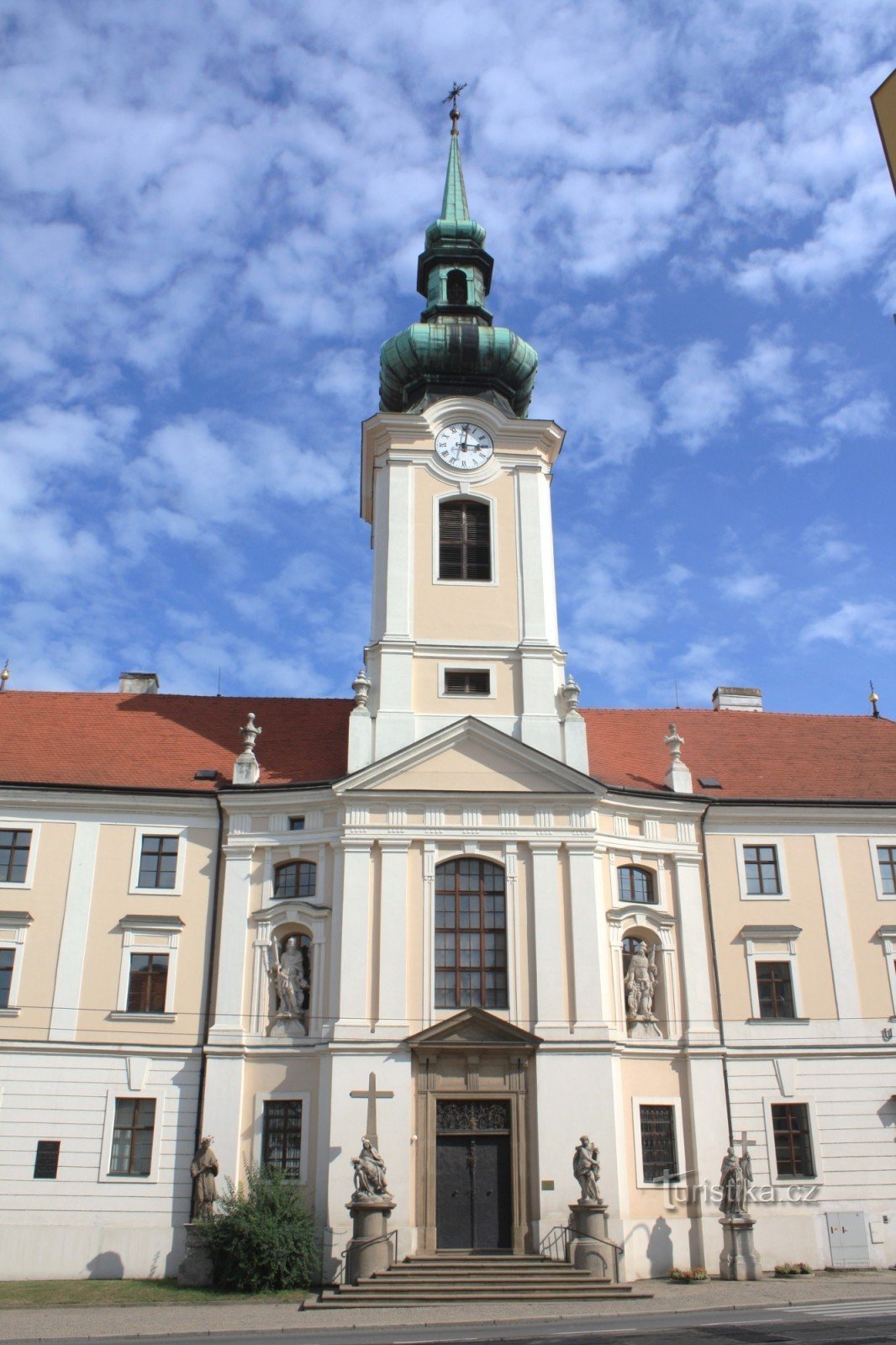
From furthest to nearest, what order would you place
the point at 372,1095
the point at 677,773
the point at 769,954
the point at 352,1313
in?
1. the point at 677,773
2. the point at 769,954
3. the point at 372,1095
4. the point at 352,1313

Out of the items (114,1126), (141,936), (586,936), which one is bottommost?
(114,1126)

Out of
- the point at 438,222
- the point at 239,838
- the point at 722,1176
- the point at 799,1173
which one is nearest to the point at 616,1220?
the point at 722,1176

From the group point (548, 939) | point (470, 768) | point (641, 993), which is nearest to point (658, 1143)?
point (641, 993)

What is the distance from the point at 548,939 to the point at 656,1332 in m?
9.46

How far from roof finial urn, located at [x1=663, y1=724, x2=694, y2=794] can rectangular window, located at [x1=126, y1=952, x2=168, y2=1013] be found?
1259 centimetres

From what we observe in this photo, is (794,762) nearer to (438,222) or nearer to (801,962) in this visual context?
(801,962)

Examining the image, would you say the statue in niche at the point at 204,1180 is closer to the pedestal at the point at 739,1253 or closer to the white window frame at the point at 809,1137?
the pedestal at the point at 739,1253

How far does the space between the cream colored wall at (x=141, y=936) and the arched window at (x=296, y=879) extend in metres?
1.59

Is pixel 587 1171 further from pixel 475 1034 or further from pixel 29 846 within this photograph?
pixel 29 846

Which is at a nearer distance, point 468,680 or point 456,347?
point 468,680

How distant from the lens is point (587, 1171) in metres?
23.8

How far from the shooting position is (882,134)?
8.94 meters

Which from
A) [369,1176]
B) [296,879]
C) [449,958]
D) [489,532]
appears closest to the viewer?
[369,1176]

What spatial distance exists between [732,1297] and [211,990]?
12206 mm
